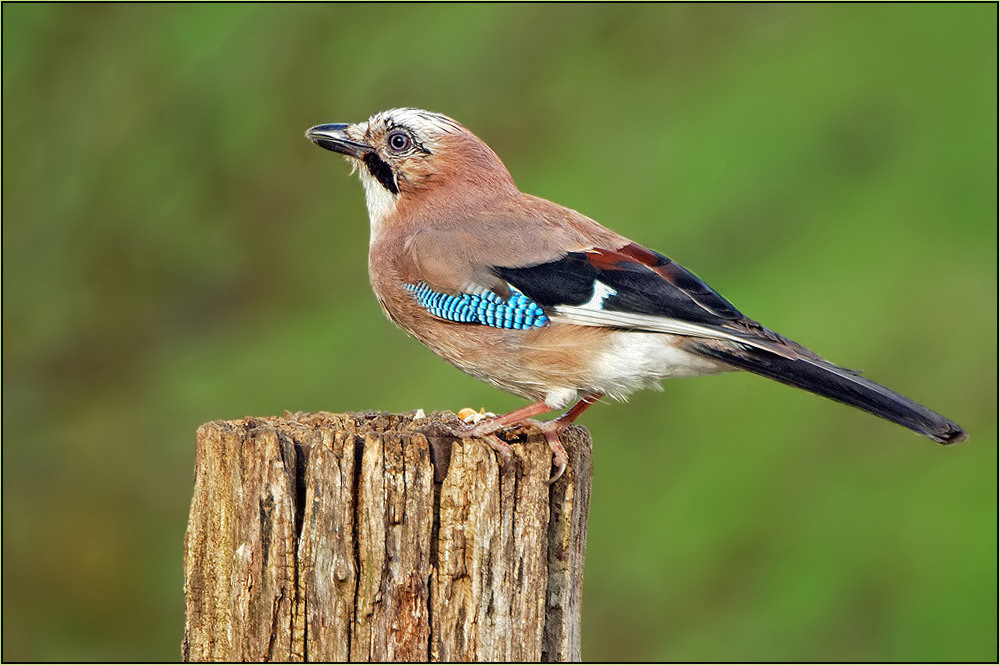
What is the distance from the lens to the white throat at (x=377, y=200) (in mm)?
7023

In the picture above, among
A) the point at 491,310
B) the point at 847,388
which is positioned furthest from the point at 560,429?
the point at 847,388

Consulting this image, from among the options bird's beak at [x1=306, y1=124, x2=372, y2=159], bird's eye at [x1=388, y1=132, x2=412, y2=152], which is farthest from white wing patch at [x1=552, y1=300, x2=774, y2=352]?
bird's beak at [x1=306, y1=124, x2=372, y2=159]

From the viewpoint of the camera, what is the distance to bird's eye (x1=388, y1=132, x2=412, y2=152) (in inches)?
277

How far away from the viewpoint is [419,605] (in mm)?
4578

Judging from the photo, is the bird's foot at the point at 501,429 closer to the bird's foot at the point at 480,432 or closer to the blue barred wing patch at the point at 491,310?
the bird's foot at the point at 480,432

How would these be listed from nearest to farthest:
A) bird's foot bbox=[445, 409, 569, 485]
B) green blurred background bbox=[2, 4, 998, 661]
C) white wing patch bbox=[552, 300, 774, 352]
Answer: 1. bird's foot bbox=[445, 409, 569, 485]
2. white wing patch bbox=[552, 300, 774, 352]
3. green blurred background bbox=[2, 4, 998, 661]

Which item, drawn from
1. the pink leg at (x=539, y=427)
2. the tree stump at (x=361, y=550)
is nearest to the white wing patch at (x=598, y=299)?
the pink leg at (x=539, y=427)

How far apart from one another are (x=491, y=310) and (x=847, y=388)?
1.66 meters

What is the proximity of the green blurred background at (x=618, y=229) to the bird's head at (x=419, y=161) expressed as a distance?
1.99 metres

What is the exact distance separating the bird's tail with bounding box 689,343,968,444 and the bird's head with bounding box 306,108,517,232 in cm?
186

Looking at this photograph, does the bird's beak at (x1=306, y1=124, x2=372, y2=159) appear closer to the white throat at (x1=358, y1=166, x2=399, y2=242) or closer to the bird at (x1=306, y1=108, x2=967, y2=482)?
the white throat at (x1=358, y1=166, x2=399, y2=242)

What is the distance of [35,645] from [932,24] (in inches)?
340

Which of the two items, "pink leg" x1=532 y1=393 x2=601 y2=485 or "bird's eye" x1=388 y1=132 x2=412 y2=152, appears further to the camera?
"bird's eye" x1=388 y1=132 x2=412 y2=152

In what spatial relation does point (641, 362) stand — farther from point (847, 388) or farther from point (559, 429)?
point (847, 388)
